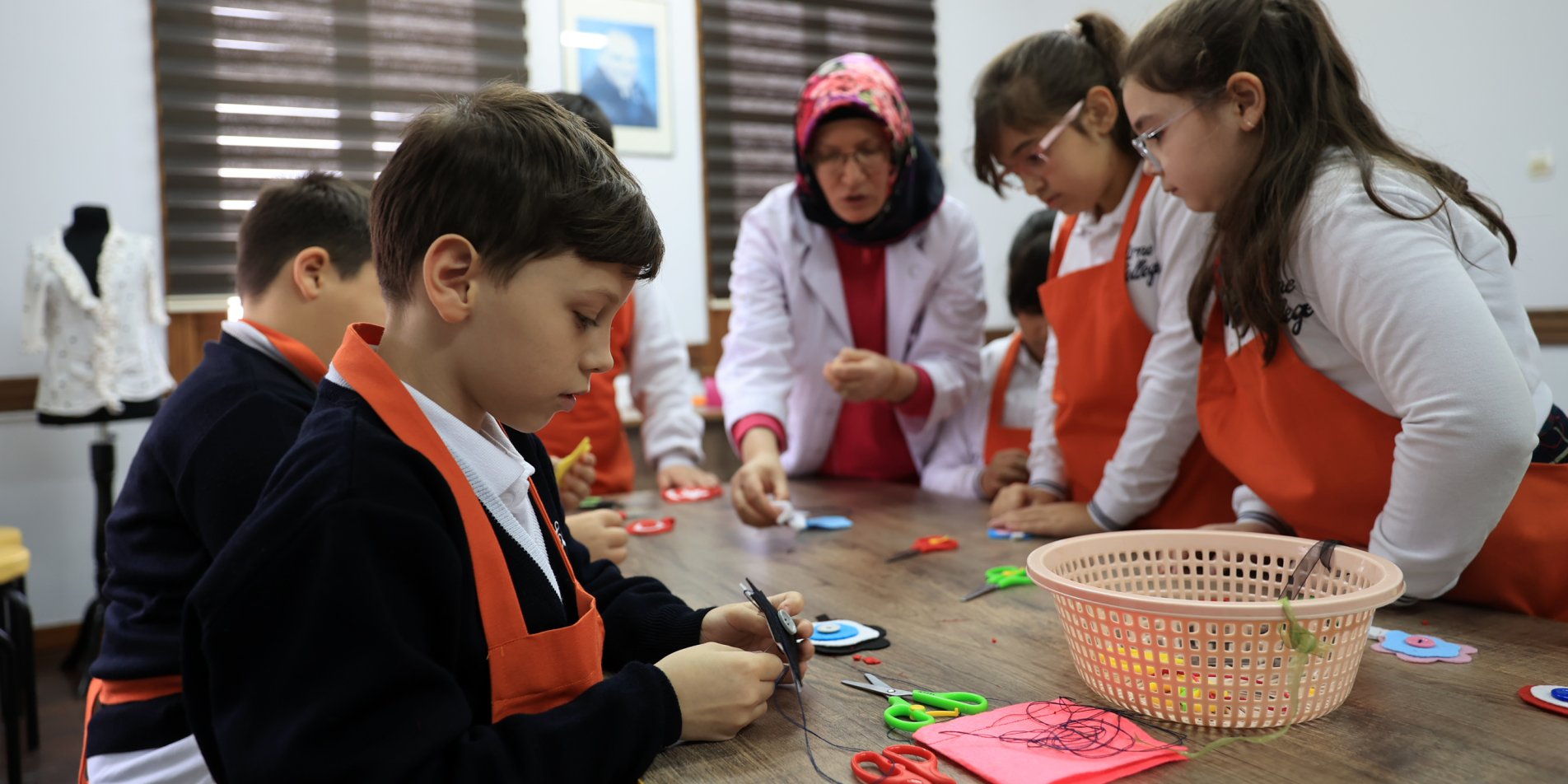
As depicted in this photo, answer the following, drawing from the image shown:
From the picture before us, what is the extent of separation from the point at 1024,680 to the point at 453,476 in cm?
54

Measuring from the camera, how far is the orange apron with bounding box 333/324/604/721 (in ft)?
2.60

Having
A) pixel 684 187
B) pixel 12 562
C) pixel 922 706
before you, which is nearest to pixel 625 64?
pixel 684 187

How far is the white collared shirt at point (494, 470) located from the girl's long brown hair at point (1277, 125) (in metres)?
0.88

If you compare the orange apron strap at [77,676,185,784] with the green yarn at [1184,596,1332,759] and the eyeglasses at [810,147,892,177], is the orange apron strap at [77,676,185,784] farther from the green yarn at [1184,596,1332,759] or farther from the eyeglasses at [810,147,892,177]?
the eyeglasses at [810,147,892,177]

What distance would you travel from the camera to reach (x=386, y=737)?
0.67 meters

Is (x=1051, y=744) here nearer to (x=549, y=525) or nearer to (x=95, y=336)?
(x=549, y=525)

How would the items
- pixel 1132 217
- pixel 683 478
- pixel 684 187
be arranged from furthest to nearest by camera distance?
pixel 684 187 → pixel 683 478 → pixel 1132 217

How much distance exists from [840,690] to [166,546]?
77 cm

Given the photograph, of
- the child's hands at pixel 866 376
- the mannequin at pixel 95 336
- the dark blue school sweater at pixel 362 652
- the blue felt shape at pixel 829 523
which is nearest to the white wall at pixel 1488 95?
the child's hands at pixel 866 376

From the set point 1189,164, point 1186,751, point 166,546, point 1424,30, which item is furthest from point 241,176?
point 1424,30

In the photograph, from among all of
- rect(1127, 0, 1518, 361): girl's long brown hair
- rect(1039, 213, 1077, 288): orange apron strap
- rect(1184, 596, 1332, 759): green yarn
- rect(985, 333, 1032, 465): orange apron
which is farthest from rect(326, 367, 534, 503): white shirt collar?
rect(985, 333, 1032, 465): orange apron

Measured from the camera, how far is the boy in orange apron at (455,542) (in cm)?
68

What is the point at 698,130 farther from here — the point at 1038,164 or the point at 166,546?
the point at 166,546

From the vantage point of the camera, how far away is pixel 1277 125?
48.9 inches
